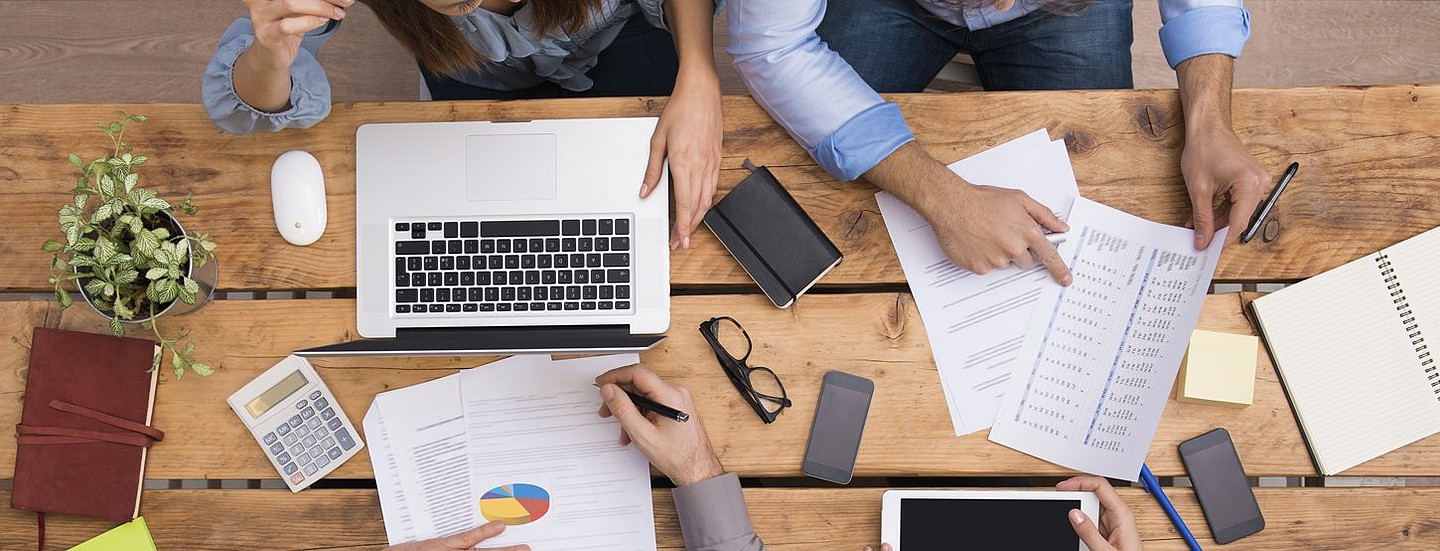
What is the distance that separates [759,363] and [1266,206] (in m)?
0.67

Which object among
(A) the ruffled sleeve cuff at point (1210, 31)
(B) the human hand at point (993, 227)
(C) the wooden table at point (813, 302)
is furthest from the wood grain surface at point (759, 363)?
(A) the ruffled sleeve cuff at point (1210, 31)

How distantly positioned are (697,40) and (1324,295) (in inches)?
34.8

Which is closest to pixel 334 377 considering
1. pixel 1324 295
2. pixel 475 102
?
pixel 475 102

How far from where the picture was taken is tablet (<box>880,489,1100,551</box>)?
1.09 meters

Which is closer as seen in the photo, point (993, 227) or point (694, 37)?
point (993, 227)

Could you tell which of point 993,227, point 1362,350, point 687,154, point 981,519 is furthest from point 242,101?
point 1362,350

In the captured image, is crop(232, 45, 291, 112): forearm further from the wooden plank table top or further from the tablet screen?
the tablet screen

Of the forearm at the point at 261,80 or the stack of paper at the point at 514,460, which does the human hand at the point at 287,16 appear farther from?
the stack of paper at the point at 514,460

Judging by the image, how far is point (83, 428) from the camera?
3.65 ft

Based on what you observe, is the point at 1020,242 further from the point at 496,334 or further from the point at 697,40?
the point at 496,334

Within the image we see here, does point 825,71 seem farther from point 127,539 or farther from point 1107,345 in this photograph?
point 127,539

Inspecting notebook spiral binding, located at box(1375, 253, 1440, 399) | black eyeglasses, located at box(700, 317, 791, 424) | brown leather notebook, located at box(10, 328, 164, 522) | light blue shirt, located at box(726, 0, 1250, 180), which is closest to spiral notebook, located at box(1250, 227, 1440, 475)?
notebook spiral binding, located at box(1375, 253, 1440, 399)

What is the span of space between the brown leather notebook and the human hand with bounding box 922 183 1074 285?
3.49ft

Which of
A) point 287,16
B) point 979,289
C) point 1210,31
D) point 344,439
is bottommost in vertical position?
point 344,439
